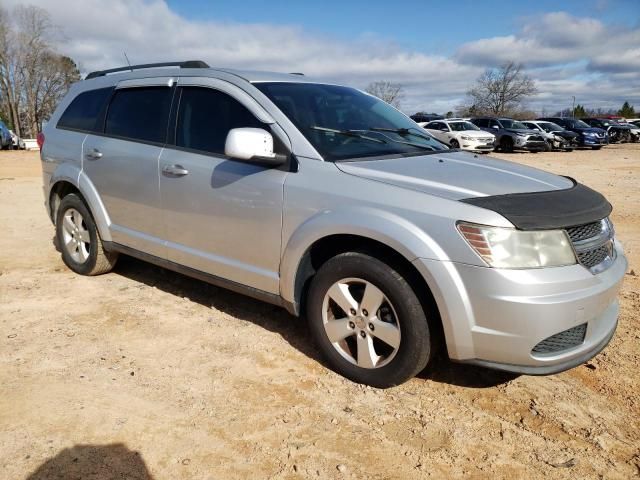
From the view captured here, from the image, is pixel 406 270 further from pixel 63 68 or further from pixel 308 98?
pixel 63 68

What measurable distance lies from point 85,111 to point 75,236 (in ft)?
3.78

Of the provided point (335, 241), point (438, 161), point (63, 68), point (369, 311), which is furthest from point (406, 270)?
point (63, 68)

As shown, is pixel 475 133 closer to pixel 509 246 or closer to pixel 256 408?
pixel 509 246

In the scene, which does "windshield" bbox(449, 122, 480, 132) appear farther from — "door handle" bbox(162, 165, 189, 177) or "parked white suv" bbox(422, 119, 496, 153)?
"door handle" bbox(162, 165, 189, 177)

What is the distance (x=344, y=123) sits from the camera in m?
3.72

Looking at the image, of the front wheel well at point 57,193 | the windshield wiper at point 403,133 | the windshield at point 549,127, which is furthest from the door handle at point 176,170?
the windshield at point 549,127

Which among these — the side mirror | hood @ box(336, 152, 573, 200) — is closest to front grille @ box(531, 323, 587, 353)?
hood @ box(336, 152, 573, 200)

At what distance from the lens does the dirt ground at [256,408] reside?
2496 mm

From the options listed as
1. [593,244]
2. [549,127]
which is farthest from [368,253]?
[549,127]

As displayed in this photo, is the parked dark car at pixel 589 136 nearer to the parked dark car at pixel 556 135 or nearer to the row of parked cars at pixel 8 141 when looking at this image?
the parked dark car at pixel 556 135

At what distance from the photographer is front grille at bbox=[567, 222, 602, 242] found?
274 cm

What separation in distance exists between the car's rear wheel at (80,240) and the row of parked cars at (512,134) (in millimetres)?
17731

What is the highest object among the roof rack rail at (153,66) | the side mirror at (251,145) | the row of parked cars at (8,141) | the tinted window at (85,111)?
the roof rack rail at (153,66)

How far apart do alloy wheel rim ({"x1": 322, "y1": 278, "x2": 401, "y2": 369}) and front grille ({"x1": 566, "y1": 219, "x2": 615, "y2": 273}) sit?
3.21ft
